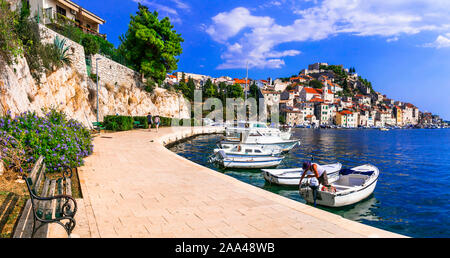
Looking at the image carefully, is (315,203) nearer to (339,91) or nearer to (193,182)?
(193,182)

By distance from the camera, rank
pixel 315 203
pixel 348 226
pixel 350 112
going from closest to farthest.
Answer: pixel 348 226 < pixel 315 203 < pixel 350 112

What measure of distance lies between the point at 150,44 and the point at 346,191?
117ft

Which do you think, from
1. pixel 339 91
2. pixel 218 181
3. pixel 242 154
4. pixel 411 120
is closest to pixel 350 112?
pixel 339 91

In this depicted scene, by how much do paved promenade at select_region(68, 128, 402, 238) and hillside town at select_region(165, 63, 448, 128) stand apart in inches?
3900

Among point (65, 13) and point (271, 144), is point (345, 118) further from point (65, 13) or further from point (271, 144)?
point (65, 13)

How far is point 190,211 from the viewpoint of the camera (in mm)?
5125

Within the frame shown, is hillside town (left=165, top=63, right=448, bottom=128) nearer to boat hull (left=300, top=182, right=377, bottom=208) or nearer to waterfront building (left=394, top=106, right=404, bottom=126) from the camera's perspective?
waterfront building (left=394, top=106, right=404, bottom=126)

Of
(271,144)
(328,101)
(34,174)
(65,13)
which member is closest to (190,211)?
(34,174)

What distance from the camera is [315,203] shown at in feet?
28.7

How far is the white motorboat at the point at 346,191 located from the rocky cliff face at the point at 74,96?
36.0 feet

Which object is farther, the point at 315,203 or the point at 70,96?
the point at 70,96

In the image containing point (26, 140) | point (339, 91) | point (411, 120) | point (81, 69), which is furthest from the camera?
point (411, 120)

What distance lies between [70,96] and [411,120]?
20887cm

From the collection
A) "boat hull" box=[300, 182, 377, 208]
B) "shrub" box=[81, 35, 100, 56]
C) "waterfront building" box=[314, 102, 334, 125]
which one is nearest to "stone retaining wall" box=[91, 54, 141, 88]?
"shrub" box=[81, 35, 100, 56]
